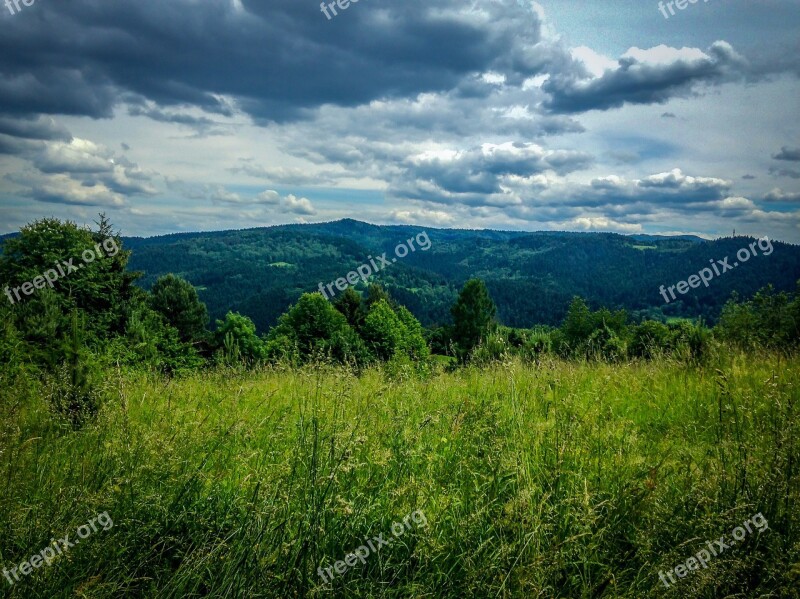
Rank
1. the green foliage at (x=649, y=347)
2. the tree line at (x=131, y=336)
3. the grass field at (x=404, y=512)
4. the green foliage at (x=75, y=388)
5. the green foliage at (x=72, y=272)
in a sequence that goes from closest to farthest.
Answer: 1. the grass field at (x=404, y=512)
2. the green foliage at (x=75, y=388)
3. the tree line at (x=131, y=336)
4. the green foliage at (x=649, y=347)
5. the green foliage at (x=72, y=272)

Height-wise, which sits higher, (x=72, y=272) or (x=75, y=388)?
(x=72, y=272)

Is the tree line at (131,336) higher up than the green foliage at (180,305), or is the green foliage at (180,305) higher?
the tree line at (131,336)

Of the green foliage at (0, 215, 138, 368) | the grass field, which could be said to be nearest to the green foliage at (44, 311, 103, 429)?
the grass field

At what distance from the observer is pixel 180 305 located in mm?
56156

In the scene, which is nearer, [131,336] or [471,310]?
[131,336]

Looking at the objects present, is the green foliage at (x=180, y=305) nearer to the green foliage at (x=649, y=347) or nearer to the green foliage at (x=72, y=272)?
the green foliage at (x=72, y=272)

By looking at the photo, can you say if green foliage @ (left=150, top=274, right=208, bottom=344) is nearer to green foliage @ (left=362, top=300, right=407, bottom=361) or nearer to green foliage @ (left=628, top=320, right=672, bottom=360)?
green foliage @ (left=362, top=300, right=407, bottom=361)

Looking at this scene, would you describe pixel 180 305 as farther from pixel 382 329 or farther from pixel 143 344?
pixel 143 344

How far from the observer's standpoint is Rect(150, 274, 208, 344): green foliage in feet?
178

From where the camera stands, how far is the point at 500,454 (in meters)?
3.44

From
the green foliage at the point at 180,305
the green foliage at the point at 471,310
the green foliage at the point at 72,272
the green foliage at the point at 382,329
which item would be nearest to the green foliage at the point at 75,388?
the green foliage at the point at 72,272

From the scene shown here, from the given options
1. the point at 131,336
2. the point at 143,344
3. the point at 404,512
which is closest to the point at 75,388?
the point at 404,512

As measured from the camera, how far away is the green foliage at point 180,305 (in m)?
54.4

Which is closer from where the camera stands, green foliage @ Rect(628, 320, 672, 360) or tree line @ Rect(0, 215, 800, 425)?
tree line @ Rect(0, 215, 800, 425)
